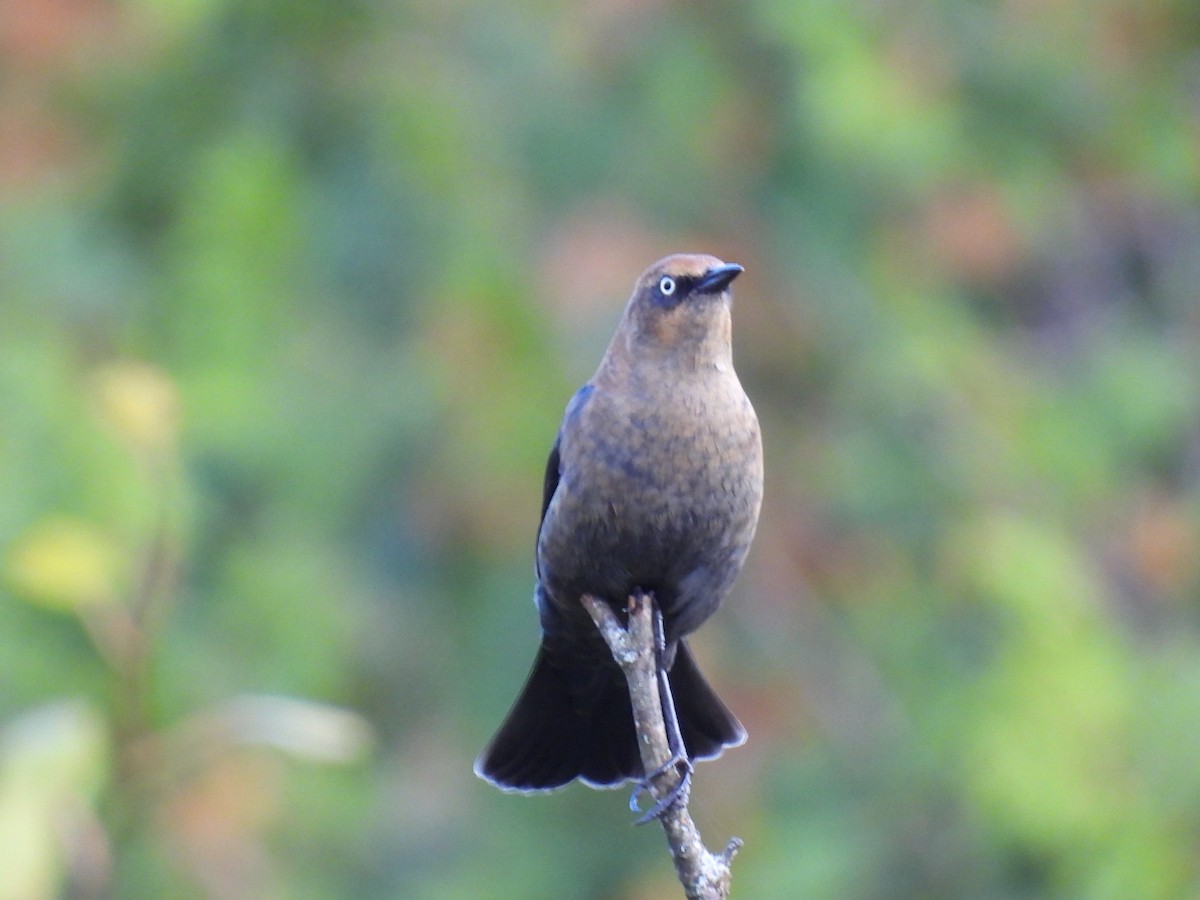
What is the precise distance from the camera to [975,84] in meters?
8.41

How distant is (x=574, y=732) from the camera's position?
4.41 metres

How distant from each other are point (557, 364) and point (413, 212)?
4.08 feet

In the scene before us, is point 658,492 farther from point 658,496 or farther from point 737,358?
point 737,358

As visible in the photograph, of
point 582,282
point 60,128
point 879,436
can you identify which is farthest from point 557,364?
point 60,128

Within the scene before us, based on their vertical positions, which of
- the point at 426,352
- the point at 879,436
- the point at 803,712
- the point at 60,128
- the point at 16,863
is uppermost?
the point at 60,128

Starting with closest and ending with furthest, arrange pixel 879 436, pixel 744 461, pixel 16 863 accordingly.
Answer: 1. pixel 16 863
2. pixel 744 461
3. pixel 879 436

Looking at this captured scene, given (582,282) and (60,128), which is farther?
(60,128)

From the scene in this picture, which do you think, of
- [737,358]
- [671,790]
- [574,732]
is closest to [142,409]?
[671,790]

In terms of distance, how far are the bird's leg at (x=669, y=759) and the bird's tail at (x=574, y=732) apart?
170 mm

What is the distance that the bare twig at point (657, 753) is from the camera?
2918mm

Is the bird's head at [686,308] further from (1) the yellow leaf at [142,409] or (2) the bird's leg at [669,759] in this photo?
(1) the yellow leaf at [142,409]

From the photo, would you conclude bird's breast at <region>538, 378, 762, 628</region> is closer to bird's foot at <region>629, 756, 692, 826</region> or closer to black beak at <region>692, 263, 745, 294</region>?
black beak at <region>692, 263, 745, 294</region>

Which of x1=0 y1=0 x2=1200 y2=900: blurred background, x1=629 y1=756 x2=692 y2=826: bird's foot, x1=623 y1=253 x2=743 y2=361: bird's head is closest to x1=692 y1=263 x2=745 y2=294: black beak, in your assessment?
x1=623 y1=253 x2=743 y2=361: bird's head

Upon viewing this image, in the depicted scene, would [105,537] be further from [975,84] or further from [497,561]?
[975,84]
